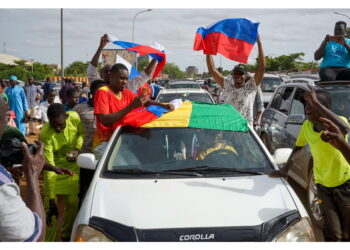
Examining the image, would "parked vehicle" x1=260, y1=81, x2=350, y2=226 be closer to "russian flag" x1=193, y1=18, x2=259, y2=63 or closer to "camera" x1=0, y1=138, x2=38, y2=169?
"russian flag" x1=193, y1=18, x2=259, y2=63

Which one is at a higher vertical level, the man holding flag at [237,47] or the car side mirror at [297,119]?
the man holding flag at [237,47]

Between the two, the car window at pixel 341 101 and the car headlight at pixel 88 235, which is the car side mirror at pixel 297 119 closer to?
the car window at pixel 341 101

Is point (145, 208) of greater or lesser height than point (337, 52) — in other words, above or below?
below

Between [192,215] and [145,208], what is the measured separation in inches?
13.4

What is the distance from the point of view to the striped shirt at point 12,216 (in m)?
1.67

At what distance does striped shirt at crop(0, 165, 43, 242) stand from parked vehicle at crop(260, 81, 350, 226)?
3020 millimetres

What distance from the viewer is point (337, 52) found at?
6.51m

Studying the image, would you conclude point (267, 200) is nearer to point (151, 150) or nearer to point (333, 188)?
point (333, 188)

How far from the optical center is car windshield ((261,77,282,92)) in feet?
52.9

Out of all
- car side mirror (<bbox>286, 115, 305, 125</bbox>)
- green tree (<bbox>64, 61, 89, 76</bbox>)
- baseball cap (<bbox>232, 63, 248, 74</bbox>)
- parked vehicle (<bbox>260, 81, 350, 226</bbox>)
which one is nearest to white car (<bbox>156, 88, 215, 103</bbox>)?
parked vehicle (<bbox>260, 81, 350, 226</bbox>)

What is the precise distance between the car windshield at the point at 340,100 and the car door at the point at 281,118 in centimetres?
104

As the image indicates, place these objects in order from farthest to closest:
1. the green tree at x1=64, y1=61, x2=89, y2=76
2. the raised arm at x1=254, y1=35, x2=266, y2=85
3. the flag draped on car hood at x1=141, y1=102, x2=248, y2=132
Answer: the green tree at x1=64, y1=61, x2=89, y2=76 < the raised arm at x1=254, y1=35, x2=266, y2=85 < the flag draped on car hood at x1=141, y1=102, x2=248, y2=132

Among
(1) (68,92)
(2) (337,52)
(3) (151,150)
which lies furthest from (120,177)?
(2) (337,52)

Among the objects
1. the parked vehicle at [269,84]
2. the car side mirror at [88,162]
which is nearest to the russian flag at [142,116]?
the car side mirror at [88,162]
